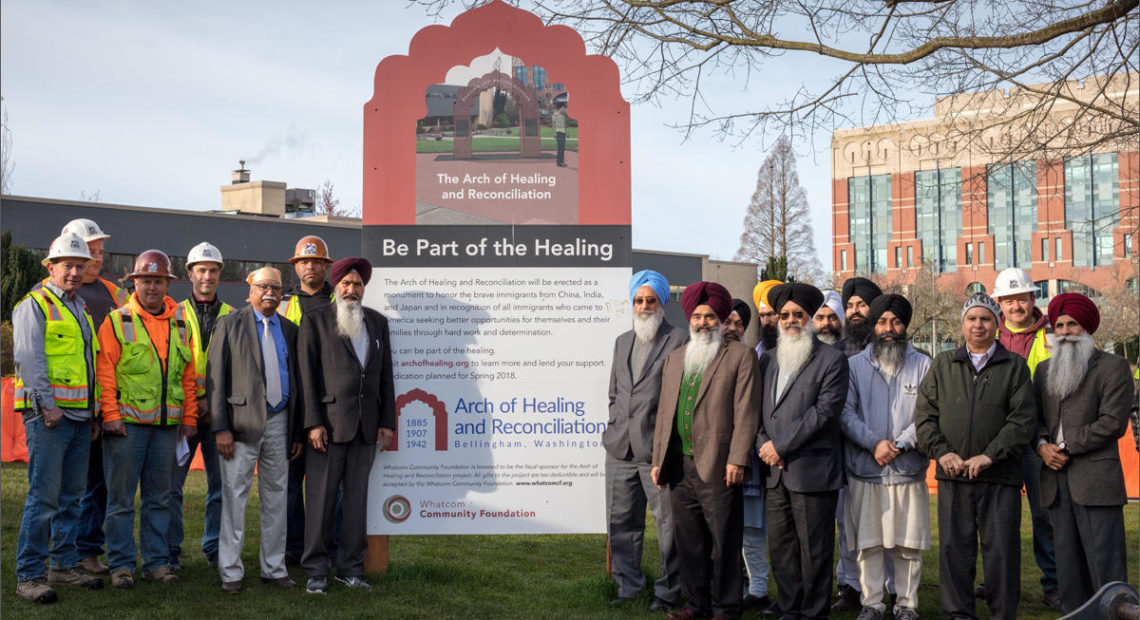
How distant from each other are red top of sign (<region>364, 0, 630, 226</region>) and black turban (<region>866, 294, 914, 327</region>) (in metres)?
1.79

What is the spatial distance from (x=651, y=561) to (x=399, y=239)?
3249mm

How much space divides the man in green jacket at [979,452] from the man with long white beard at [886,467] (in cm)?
16

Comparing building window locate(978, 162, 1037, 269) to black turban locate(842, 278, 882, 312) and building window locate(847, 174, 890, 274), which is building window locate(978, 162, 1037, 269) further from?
black turban locate(842, 278, 882, 312)

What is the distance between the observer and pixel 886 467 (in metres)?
6.66

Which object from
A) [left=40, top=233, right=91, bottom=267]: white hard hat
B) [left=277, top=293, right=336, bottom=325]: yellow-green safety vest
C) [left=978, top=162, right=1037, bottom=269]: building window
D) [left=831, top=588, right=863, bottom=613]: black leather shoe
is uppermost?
[left=978, top=162, right=1037, bottom=269]: building window

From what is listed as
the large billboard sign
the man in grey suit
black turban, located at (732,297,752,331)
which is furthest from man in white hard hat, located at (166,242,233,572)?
black turban, located at (732,297,752,331)

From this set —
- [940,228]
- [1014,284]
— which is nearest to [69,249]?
[1014,284]

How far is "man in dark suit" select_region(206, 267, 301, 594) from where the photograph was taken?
7062 millimetres

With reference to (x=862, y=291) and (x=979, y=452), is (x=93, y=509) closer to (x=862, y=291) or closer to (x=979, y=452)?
(x=862, y=291)

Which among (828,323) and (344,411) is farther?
(828,323)

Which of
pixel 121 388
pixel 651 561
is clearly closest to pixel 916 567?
pixel 651 561

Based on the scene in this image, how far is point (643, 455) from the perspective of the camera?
6.84 meters

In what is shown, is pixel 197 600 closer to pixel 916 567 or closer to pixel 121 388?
pixel 121 388

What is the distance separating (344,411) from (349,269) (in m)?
0.93
